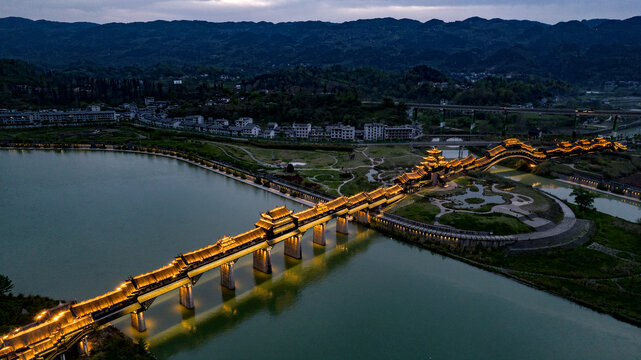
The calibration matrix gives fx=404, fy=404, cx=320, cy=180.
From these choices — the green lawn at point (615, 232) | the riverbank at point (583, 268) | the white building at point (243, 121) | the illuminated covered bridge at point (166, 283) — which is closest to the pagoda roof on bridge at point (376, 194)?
the illuminated covered bridge at point (166, 283)

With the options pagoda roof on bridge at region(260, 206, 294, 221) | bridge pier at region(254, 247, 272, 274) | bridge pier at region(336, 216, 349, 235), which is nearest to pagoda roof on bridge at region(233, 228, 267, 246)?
pagoda roof on bridge at region(260, 206, 294, 221)

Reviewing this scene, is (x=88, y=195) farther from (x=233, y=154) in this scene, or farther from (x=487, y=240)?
(x=487, y=240)

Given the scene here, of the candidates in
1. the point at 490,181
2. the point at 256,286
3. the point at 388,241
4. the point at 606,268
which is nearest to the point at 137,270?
the point at 256,286

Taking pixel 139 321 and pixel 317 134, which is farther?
pixel 317 134

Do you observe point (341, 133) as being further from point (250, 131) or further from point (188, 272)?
point (188, 272)

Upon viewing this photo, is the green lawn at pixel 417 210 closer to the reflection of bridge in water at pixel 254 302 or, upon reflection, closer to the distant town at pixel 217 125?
the reflection of bridge in water at pixel 254 302

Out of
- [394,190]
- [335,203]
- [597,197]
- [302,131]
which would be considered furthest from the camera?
[302,131]

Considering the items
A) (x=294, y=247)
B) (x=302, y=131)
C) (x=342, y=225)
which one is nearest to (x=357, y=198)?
(x=342, y=225)

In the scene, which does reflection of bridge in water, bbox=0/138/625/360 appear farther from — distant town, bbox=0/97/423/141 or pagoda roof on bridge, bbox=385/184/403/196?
distant town, bbox=0/97/423/141
